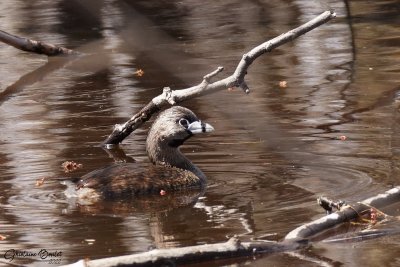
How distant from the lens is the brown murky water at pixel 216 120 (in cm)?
754

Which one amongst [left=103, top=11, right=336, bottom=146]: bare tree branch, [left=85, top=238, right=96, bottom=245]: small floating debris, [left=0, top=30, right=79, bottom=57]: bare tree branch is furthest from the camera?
[left=0, top=30, right=79, bottom=57]: bare tree branch

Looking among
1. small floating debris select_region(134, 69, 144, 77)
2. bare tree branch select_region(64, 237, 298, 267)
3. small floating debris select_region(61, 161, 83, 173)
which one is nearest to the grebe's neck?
small floating debris select_region(61, 161, 83, 173)

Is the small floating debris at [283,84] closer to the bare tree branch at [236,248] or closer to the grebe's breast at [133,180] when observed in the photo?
the grebe's breast at [133,180]

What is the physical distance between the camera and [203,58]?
14922 mm

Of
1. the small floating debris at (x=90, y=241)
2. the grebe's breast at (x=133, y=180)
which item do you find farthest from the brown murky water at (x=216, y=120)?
the grebe's breast at (x=133, y=180)

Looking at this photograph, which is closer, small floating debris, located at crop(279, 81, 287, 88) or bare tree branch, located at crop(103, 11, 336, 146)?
bare tree branch, located at crop(103, 11, 336, 146)

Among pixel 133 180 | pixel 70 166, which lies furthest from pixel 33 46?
pixel 133 180

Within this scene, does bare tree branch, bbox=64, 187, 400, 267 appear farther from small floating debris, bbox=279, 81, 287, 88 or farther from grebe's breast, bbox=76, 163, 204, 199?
small floating debris, bbox=279, 81, 287, 88

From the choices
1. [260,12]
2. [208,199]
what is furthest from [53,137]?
[260,12]

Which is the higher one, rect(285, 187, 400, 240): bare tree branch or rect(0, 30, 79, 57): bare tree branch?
rect(285, 187, 400, 240): bare tree branch

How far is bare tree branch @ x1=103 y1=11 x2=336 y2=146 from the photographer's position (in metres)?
9.47

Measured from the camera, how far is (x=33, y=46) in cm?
1479

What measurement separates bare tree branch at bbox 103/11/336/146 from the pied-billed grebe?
192mm

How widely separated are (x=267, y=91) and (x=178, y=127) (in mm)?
3165
